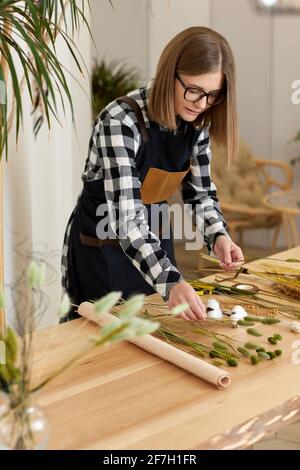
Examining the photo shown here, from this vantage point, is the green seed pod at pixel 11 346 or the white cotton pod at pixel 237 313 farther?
the white cotton pod at pixel 237 313

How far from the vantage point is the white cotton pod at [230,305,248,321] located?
2.49m

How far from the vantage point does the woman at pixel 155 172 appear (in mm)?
2598

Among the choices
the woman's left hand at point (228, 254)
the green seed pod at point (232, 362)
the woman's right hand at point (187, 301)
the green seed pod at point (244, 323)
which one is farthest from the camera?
the woman's left hand at point (228, 254)

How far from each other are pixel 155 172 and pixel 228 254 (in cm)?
41

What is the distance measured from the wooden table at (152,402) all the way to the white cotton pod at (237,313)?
0.70ft

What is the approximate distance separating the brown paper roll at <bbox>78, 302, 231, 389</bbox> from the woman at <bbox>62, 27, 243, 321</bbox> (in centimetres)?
15

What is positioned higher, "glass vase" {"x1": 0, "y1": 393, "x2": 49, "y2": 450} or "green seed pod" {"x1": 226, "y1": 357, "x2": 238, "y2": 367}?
"glass vase" {"x1": 0, "y1": 393, "x2": 49, "y2": 450}

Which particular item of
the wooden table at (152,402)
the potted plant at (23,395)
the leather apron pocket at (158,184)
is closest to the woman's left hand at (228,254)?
the leather apron pocket at (158,184)

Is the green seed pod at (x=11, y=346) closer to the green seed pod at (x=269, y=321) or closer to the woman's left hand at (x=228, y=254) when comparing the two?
the green seed pod at (x=269, y=321)

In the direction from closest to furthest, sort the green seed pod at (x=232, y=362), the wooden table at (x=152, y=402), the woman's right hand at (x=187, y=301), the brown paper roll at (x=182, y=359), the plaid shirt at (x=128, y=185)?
1. the wooden table at (x=152, y=402)
2. the brown paper roll at (x=182, y=359)
3. the green seed pod at (x=232, y=362)
4. the woman's right hand at (x=187, y=301)
5. the plaid shirt at (x=128, y=185)

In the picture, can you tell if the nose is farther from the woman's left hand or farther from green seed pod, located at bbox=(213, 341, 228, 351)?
green seed pod, located at bbox=(213, 341, 228, 351)

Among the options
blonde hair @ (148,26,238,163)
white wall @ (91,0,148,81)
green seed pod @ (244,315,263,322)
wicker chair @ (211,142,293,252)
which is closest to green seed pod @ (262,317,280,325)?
green seed pod @ (244,315,263,322)
